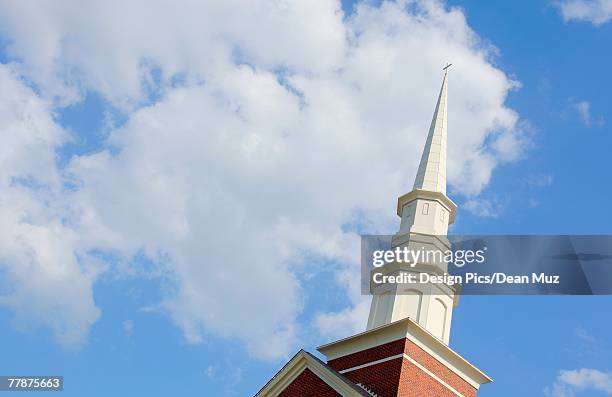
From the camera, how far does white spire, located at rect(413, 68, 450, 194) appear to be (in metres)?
31.2

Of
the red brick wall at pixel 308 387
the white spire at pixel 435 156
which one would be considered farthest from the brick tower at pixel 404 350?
the white spire at pixel 435 156

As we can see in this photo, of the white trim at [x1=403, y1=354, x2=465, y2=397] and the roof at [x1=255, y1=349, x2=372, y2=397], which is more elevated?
the white trim at [x1=403, y1=354, x2=465, y2=397]

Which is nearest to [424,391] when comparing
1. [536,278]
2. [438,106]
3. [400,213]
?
[536,278]

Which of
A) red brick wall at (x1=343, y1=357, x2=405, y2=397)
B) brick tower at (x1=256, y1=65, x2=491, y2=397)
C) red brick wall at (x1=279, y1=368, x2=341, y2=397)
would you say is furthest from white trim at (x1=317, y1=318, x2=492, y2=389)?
red brick wall at (x1=279, y1=368, x2=341, y2=397)

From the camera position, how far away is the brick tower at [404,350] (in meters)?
25.6

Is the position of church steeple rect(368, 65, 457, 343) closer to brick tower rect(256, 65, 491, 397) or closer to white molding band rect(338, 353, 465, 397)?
brick tower rect(256, 65, 491, 397)

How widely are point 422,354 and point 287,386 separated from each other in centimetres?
440

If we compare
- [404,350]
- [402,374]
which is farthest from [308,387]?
[404,350]

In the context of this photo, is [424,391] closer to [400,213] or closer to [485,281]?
[485,281]

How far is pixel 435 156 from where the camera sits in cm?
3222

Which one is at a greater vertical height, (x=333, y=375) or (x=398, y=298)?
(x=398, y=298)

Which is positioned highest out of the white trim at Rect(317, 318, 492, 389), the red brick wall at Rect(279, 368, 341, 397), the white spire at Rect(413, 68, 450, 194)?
the white spire at Rect(413, 68, 450, 194)

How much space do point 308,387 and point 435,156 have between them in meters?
10.6

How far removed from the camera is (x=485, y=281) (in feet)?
93.1
